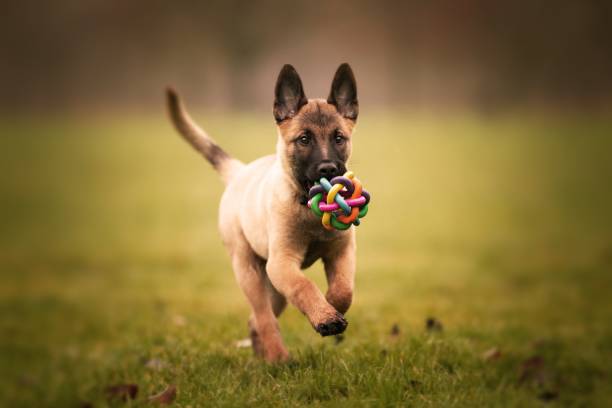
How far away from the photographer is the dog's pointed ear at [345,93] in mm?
5043

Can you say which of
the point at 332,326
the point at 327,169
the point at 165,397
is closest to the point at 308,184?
the point at 327,169

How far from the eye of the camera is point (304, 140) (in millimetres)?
4840

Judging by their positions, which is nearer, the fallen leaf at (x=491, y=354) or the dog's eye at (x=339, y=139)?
the dog's eye at (x=339, y=139)

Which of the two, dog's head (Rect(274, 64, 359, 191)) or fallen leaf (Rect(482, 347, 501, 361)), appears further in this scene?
fallen leaf (Rect(482, 347, 501, 361))

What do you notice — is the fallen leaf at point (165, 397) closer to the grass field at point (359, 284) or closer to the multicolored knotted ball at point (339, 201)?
the grass field at point (359, 284)

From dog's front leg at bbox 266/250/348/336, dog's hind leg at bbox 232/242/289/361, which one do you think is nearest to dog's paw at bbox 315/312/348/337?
dog's front leg at bbox 266/250/348/336

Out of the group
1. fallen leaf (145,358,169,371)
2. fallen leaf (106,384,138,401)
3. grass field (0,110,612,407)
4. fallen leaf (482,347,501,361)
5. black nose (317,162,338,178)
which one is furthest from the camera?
fallen leaf (482,347,501,361)

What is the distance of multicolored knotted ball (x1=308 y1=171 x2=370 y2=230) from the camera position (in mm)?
4211

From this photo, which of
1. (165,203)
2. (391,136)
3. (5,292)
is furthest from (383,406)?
(391,136)

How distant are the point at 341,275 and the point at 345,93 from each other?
133cm

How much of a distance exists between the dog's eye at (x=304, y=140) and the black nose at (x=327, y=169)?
34 centimetres

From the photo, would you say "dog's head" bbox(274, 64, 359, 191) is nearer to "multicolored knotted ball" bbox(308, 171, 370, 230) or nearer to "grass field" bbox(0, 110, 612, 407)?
"multicolored knotted ball" bbox(308, 171, 370, 230)

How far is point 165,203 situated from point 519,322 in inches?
491

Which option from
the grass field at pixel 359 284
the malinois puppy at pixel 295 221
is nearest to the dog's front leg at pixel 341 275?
the malinois puppy at pixel 295 221
